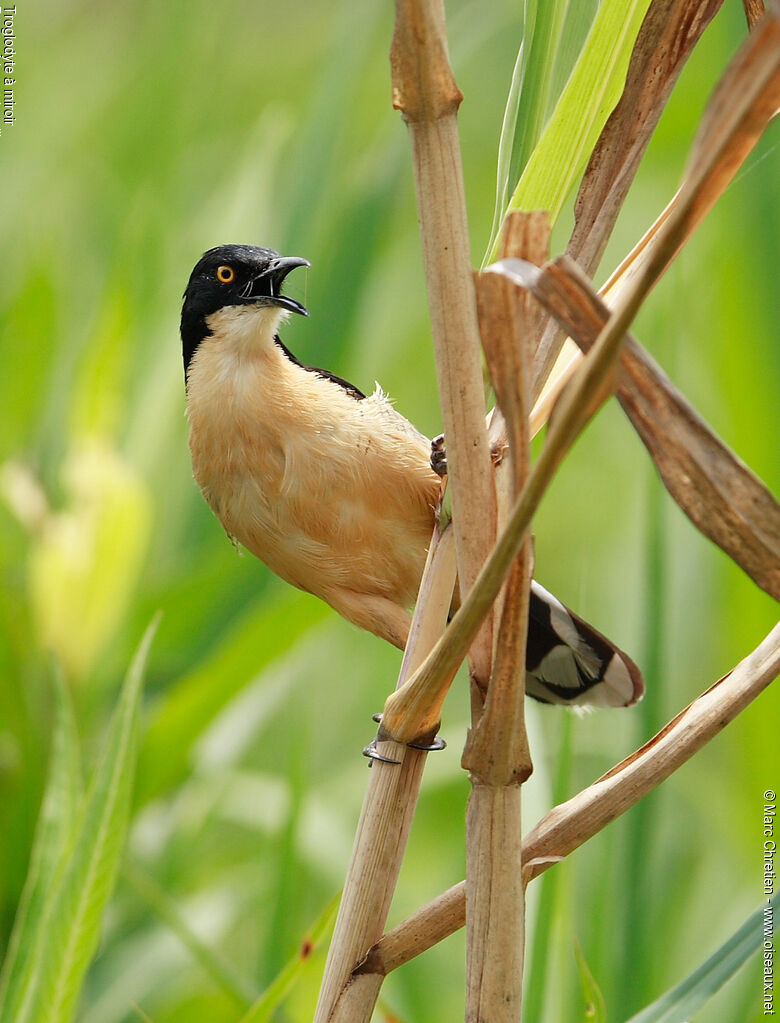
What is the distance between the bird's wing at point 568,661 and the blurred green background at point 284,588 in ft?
0.22

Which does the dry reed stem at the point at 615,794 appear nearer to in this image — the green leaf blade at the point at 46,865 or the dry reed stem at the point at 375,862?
the dry reed stem at the point at 375,862

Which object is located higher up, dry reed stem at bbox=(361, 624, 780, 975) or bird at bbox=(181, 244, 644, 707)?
bird at bbox=(181, 244, 644, 707)

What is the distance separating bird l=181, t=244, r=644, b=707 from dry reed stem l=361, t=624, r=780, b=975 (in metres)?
1.35

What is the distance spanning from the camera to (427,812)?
3.70 m

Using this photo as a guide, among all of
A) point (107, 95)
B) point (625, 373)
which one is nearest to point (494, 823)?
point (625, 373)

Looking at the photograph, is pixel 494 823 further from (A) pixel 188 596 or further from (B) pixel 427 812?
(B) pixel 427 812

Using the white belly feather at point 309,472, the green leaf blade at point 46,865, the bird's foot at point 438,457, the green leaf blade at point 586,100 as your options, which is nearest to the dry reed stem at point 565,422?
the green leaf blade at point 586,100

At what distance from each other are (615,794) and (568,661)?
5.35ft

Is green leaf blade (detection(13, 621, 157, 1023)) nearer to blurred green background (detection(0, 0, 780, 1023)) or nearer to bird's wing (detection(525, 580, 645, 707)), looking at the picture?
blurred green background (detection(0, 0, 780, 1023))

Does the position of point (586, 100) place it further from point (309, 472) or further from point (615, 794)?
point (309, 472)

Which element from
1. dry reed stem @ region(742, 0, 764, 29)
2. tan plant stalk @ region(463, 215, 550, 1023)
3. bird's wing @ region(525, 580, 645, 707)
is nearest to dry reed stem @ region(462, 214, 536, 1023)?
tan plant stalk @ region(463, 215, 550, 1023)

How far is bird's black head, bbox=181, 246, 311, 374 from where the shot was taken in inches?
102

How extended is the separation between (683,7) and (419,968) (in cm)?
214

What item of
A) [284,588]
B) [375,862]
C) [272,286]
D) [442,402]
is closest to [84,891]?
[375,862]
